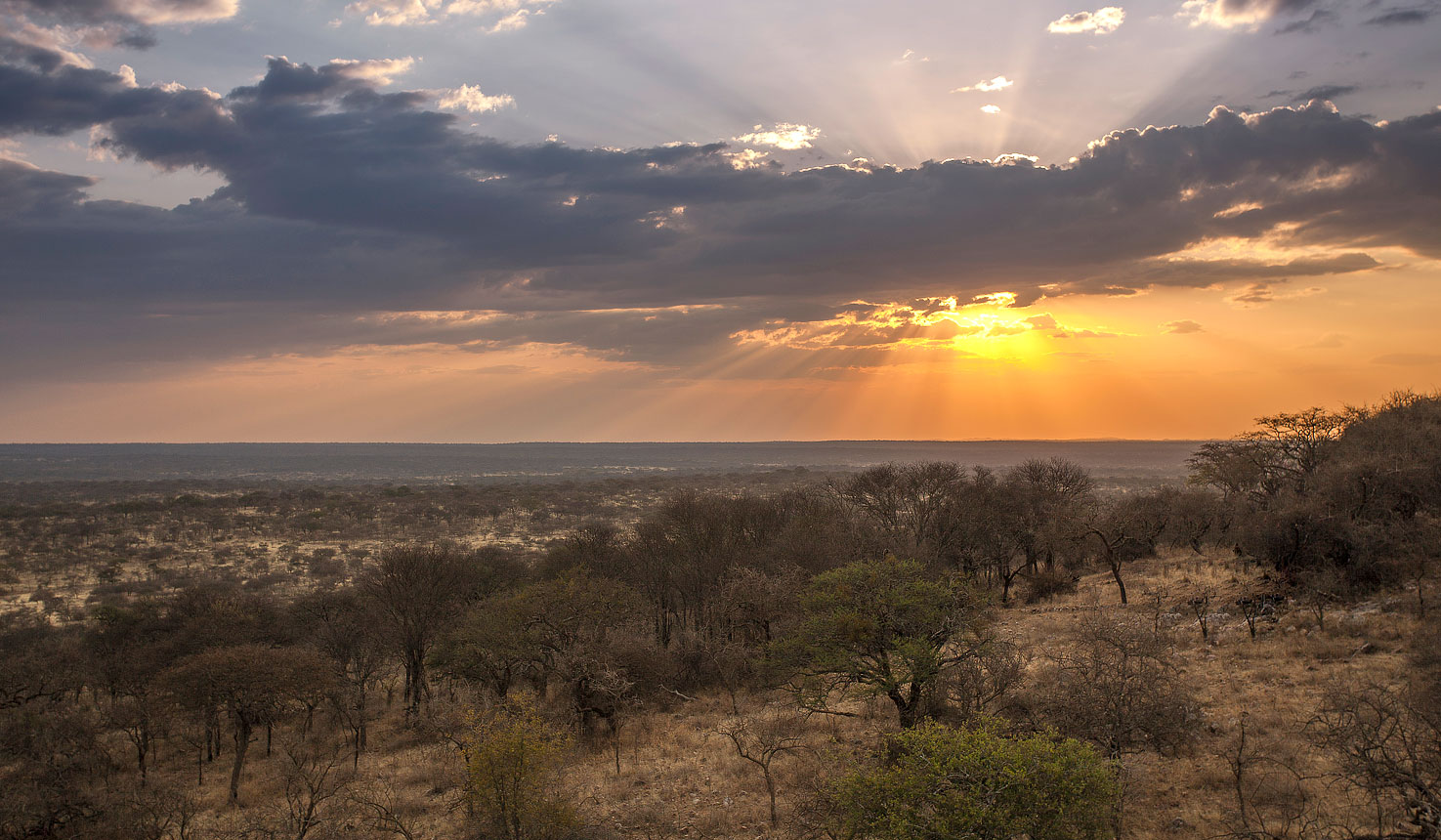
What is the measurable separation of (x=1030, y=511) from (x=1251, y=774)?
38.2 meters

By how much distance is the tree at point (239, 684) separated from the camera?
2758cm

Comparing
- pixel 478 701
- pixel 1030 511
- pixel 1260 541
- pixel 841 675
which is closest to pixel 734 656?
pixel 841 675

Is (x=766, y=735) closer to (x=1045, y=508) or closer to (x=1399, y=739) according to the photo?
(x=1399, y=739)

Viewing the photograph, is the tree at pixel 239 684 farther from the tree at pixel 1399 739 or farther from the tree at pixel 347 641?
the tree at pixel 1399 739

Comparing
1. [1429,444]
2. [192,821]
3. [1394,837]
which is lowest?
[192,821]

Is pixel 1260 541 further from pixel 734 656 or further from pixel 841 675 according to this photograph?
pixel 734 656

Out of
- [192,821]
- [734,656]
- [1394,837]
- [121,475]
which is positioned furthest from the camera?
[121,475]

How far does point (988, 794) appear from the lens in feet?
43.8

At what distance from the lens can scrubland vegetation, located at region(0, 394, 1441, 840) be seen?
18406 millimetres

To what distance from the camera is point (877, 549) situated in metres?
44.9

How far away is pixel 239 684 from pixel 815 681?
21.9 meters

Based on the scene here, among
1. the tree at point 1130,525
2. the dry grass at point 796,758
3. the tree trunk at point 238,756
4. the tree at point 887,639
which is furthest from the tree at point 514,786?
the tree at point 1130,525

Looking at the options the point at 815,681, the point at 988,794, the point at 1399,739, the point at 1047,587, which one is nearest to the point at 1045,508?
the point at 1047,587

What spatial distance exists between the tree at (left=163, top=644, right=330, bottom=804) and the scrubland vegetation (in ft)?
0.42
